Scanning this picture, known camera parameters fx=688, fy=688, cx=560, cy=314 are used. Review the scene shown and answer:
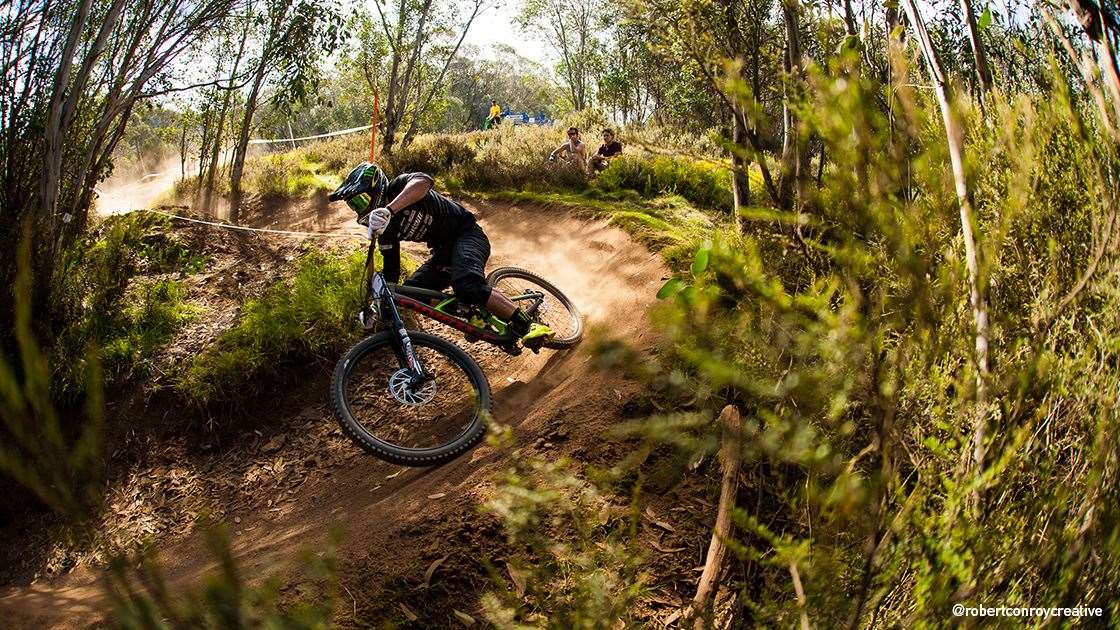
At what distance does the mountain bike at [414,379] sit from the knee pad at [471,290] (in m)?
0.14

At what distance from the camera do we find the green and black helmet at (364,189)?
5.45 m

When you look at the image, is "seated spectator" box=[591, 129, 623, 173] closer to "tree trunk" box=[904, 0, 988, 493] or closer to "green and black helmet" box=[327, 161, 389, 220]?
"green and black helmet" box=[327, 161, 389, 220]

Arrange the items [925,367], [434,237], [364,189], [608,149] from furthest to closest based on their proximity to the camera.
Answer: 1. [608,149]
2. [434,237]
3. [364,189]
4. [925,367]

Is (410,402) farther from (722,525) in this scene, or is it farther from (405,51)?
(405,51)

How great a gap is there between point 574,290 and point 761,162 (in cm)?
704

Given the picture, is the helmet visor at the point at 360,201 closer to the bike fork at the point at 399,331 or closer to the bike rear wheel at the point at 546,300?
the bike fork at the point at 399,331

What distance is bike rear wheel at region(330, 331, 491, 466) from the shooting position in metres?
5.00

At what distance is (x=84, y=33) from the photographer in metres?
6.23

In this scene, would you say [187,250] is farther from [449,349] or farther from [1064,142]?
[1064,142]

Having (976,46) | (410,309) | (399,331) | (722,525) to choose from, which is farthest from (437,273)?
(976,46)

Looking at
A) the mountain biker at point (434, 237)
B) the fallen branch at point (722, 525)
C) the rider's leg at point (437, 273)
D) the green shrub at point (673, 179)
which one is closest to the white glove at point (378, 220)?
the mountain biker at point (434, 237)

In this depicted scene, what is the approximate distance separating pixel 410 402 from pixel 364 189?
1.74m

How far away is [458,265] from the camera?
232 inches

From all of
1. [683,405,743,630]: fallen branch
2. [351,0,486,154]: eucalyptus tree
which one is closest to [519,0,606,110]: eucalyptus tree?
[351,0,486,154]: eucalyptus tree
